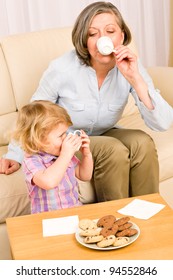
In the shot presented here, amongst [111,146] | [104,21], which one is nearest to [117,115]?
[111,146]

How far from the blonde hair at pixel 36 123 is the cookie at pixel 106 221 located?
14.7 inches

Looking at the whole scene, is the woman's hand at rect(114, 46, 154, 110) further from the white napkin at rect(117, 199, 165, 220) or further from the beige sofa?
the white napkin at rect(117, 199, 165, 220)

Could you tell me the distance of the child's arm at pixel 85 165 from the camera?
1876 mm

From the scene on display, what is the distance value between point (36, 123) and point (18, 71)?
745mm

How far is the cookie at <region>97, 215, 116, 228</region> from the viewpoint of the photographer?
1515 millimetres

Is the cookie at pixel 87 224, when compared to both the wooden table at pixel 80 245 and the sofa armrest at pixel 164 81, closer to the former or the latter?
the wooden table at pixel 80 245

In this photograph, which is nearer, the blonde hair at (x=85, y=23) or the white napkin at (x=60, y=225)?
the white napkin at (x=60, y=225)

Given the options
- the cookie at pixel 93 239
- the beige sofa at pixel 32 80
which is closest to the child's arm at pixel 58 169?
the cookie at pixel 93 239

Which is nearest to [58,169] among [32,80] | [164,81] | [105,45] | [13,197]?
[13,197]

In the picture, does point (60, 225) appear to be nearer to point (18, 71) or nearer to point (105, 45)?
point (105, 45)

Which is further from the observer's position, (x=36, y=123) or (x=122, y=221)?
(x=36, y=123)

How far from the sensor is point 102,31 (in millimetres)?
2084
